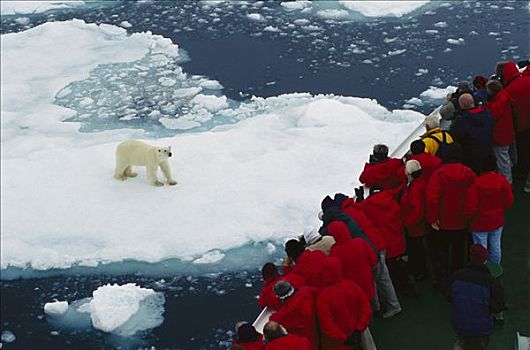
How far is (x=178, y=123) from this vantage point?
38.4 ft

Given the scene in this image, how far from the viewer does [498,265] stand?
18.4 ft

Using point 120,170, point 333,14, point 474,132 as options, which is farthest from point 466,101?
point 333,14

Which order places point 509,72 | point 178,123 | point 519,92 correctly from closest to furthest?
point 519,92
point 509,72
point 178,123

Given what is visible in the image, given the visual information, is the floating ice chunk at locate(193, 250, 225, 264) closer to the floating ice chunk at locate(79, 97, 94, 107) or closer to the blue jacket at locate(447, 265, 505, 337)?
the blue jacket at locate(447, 265, 505, 337)

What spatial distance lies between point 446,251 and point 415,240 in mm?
267

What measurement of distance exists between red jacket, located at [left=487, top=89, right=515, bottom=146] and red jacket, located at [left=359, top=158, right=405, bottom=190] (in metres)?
1.24

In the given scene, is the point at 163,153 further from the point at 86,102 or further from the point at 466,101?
the point at 466,101

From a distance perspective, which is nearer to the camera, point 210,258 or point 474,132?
point 474,132

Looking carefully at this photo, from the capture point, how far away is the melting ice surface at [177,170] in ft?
28.3

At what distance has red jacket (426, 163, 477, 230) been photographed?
529 cm

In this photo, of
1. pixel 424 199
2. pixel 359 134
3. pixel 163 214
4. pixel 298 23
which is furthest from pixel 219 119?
pixel 424 199

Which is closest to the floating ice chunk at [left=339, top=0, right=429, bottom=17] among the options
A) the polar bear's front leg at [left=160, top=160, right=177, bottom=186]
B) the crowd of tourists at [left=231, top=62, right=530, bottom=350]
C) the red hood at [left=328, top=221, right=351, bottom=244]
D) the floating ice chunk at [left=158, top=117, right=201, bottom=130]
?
the floating ice chunk at [left=158, top=117, right=201, bottom=130]

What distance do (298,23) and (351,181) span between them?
7.32 m

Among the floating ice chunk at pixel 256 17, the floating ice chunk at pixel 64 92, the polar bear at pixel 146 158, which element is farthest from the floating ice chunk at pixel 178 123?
the floating ice chunk at pixel 256 17
